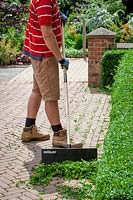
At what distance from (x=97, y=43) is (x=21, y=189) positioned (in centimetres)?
501

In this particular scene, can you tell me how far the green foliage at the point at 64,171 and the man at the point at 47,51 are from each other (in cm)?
58

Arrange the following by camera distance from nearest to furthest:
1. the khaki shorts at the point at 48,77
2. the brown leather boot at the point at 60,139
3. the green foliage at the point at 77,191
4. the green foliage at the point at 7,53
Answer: the green foliage at the point at 77,191 < the khaki shorts at the point at 48,77 < the brown leather boot at the point at 60,139 < the green foliage at the point at 7,53

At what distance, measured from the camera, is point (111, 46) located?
827 cm

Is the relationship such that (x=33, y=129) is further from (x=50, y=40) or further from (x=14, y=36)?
(x=14, y=36)

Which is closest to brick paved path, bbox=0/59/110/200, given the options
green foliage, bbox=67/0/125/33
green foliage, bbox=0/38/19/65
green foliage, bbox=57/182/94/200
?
green foliage, bbox=57/182/94/200

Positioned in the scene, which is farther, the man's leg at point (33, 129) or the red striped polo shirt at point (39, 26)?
the man's leg at point (33, 129)

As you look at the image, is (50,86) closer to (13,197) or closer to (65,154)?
(65,154)

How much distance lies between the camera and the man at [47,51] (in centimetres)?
420

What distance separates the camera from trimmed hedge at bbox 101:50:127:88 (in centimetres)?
777

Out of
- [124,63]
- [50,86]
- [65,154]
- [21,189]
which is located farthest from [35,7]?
[124,63]

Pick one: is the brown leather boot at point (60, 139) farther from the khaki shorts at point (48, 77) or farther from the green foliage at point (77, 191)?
the green foliage at point (77, 191)

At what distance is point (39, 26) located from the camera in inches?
175

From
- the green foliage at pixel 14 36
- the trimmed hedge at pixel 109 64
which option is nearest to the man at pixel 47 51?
the trimmed hedge at pixel 109 64

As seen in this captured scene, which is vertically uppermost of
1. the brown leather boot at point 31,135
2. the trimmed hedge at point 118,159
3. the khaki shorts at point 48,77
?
the khaki shorts at point 48,77
